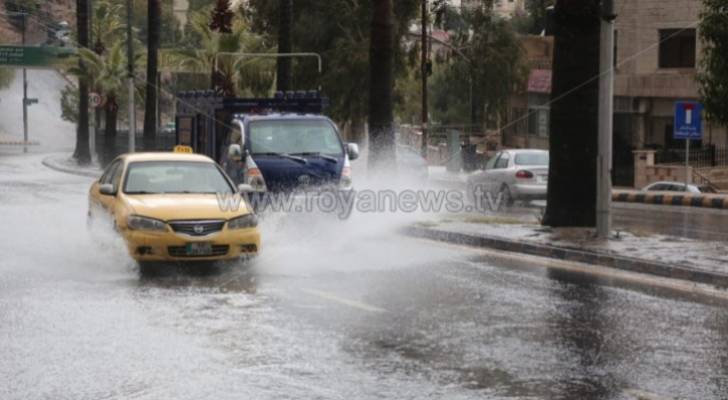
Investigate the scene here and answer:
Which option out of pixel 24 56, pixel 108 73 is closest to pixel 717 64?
pixel 108 73

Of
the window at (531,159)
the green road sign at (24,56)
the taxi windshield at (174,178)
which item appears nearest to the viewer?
the taxi windshield at (174,178)

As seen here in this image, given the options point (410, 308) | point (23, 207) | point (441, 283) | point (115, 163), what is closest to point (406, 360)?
point (410, 308)

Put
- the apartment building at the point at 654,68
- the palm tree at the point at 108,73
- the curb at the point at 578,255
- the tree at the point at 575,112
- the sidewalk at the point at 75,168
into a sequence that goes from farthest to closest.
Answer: the palm tree at the point at 108,73
the sidewalk at the point at 75,168
the apartment building at the point at 654,68
the tree at the point at 575,112
the curb at the point at 578,255

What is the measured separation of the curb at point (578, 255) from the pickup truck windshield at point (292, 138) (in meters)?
2.23

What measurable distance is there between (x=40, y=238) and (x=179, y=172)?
401 centimetres

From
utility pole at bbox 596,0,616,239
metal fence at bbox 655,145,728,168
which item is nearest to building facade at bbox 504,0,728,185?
metal fence at bbox 655,145,728,168

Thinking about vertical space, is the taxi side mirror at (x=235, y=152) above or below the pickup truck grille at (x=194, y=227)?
above

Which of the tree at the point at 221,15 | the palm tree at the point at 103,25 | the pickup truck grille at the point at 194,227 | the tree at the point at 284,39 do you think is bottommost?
the pickup truck grille at the point at 194,227

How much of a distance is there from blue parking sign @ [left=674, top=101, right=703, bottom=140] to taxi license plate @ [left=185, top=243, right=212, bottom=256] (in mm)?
22570

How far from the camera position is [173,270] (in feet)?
Answer: 53.2

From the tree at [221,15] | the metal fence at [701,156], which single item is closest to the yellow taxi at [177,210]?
the metal fence at [701,156]

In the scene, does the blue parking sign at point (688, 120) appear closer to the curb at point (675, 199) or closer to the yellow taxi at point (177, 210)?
the curb at point (675, 199)

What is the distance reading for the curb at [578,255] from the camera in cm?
1477

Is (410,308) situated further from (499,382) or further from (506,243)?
(506,243)
